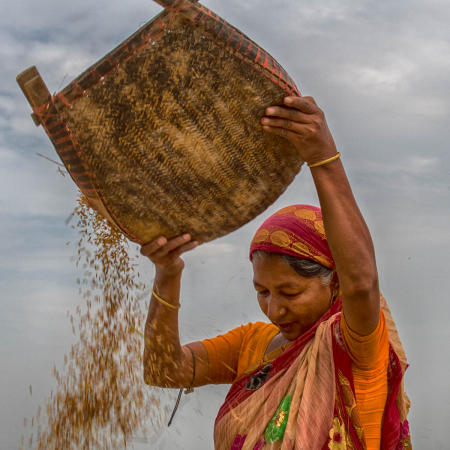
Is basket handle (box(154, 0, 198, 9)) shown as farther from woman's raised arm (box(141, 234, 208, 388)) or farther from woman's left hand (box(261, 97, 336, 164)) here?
woman's raised arm (box(141, 234, 208, 388))

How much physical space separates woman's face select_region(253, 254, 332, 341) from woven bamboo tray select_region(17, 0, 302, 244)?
0.37 metres

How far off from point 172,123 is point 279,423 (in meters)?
1.09

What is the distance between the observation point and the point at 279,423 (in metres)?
1.87

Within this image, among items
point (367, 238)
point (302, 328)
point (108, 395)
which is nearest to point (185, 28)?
point (367, 238)

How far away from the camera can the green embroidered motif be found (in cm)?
185

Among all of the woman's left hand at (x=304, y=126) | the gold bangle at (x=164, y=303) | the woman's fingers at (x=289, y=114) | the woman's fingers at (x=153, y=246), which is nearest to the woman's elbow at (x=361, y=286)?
the woman's left hand at (x=304, y=126)

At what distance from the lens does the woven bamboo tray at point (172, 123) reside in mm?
1529

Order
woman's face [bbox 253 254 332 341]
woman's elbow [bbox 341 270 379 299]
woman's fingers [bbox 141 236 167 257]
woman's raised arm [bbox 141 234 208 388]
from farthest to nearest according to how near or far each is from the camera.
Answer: woman's raised arm [bbox 141 234 208 388] → woman's face [bbox 253 254 332 341] → woman's fingers [bbox 141 236 167 257] → woman's elbow [bbox 341 270 379 299]

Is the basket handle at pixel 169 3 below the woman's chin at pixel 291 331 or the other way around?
the other way around

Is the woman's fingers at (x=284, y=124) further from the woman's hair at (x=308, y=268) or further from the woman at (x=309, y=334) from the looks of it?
the woman's hair at (x=308, y=268)

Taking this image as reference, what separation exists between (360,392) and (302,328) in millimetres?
365

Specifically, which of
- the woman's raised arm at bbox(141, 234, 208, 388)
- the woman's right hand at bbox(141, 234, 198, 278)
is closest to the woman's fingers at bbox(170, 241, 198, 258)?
the woman's right hand at bbox(141, 234, 198, 278)

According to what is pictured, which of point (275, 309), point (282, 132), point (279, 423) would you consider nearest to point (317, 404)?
point (279, 423)

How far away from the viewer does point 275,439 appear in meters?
1.84
